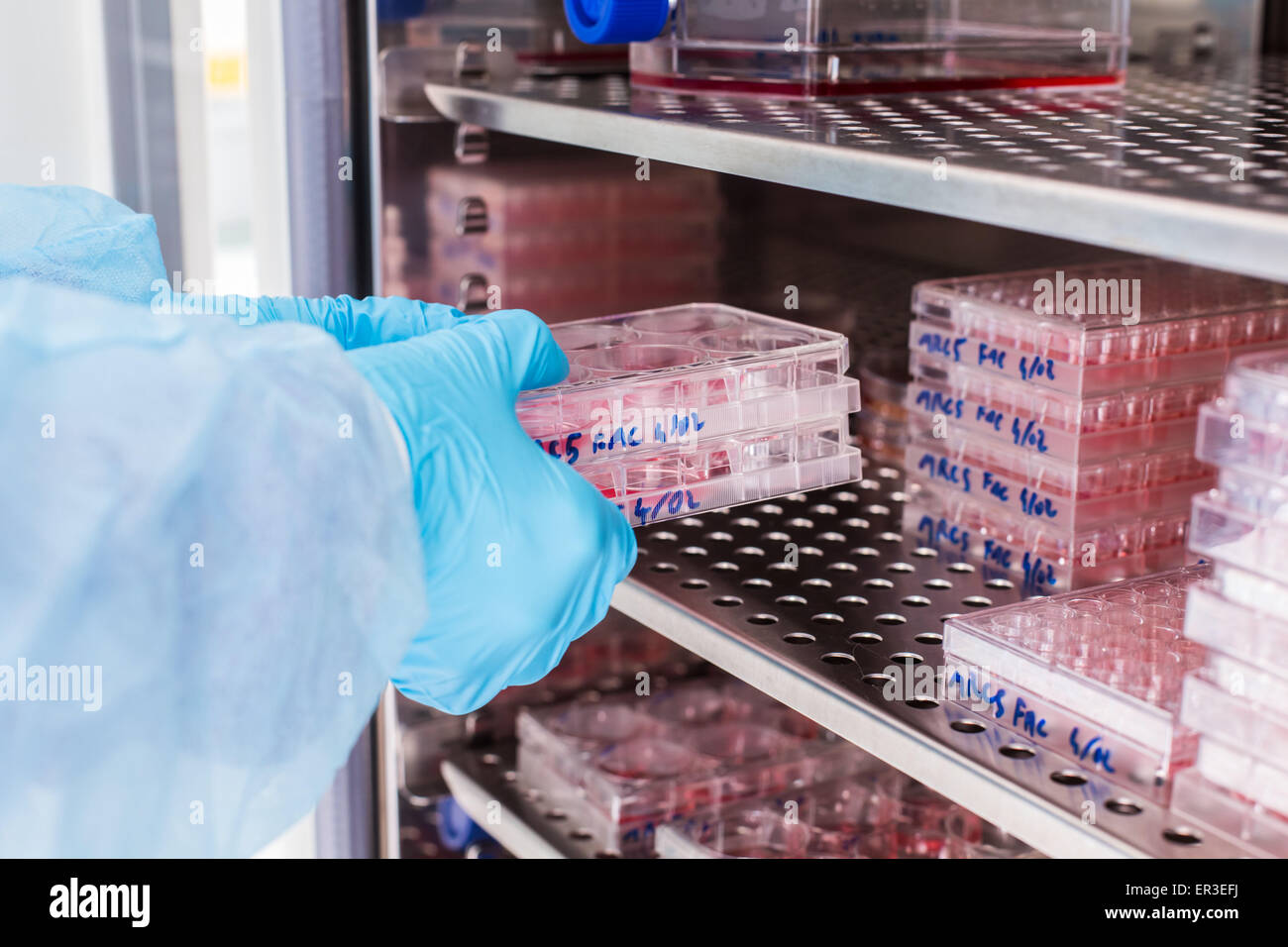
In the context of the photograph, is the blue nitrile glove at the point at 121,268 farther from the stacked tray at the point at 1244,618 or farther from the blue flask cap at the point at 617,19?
the stacked tray at the point at 1244,618

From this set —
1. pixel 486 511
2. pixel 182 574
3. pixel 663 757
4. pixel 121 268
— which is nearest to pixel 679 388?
pixel 486 511

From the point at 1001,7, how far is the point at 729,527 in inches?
26.5

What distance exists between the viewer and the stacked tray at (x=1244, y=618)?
0.82 meters

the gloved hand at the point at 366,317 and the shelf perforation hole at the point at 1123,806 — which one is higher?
the gloved hand at the point at 366,317

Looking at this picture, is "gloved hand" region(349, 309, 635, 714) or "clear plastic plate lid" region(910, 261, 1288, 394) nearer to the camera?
"gloved hand" region(349, 309, 635, 714)

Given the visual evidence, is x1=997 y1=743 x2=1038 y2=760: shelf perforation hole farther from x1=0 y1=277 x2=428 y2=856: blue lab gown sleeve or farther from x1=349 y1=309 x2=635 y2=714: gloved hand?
x1=0 y1=277 x2=428 y2=856: blue lab gown sleeve

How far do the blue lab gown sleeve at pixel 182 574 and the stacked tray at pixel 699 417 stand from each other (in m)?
0.21

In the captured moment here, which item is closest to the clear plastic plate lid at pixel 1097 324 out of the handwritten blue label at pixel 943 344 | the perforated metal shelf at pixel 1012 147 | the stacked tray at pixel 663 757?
the handwritten blue label at pixel 943 344

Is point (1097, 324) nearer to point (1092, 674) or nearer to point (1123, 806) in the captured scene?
point (1092, 674)

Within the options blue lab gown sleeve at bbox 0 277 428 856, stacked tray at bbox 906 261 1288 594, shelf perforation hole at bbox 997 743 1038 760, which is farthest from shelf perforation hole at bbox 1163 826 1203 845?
blue lab gown sleeve at bbox 0 277 428 856

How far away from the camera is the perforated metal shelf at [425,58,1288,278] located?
77cm

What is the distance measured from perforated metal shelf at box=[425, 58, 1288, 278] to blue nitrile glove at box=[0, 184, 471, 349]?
253 mm

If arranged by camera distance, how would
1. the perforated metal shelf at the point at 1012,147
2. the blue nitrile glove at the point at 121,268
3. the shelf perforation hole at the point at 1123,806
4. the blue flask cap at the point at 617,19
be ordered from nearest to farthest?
1. the perforated metal shelf at the point at 1012,147
2. the shelf perforation hole at the point at 1123,806
3. the blue nitrile glove at the point at 121,268
4. the blue flask cap at the point at 617,19

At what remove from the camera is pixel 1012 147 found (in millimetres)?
996
